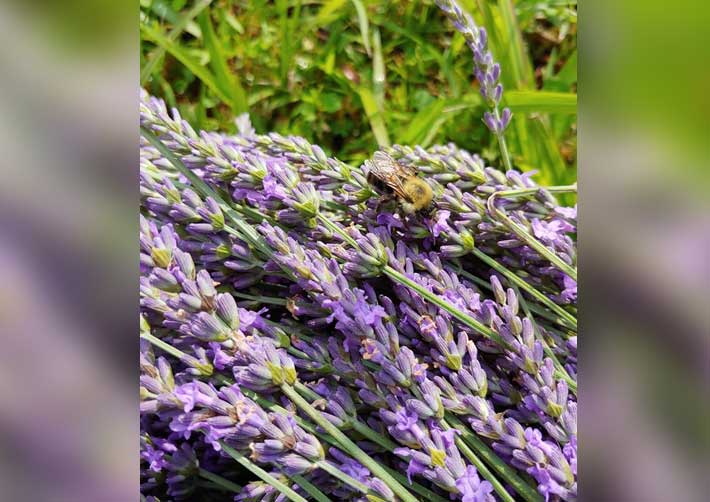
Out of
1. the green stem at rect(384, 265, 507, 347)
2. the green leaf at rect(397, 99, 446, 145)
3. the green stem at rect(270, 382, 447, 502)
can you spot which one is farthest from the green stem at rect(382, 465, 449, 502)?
the green leaf at rect(397, 99, 446, 145)

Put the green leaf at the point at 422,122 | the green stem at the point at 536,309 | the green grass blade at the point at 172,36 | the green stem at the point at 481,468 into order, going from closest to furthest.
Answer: the green stem at the point at 481,468, the green stem at the point at 536,309, the green grass blade at the point at 172,36, the green leaf at the point at 422,122

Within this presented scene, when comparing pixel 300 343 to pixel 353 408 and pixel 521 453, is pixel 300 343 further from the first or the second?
pixel 521 453

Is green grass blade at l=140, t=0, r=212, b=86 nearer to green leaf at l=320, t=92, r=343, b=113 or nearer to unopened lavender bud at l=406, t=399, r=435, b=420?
green leaf at l=320, t=92, r=343, b=113

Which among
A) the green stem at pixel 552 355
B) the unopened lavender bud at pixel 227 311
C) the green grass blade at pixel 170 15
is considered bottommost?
the green stem at pixel 552 355

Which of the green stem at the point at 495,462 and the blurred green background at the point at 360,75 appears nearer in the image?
the green stem at the point at 495,462

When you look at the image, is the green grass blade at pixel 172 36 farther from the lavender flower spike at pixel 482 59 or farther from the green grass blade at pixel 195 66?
the lavender flower spike at pixel 482 59

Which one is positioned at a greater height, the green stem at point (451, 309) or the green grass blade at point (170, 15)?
the green grass blade at point (170, 15)

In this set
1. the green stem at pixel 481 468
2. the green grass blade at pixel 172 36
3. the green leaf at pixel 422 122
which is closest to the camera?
the green stem at pixel 481 468

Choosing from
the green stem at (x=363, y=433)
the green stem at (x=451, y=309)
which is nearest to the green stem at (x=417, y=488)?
the green stem at (x=363, y=433)
